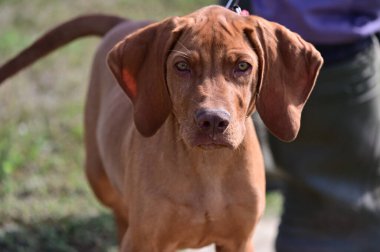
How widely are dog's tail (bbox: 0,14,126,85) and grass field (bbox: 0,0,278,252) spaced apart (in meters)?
1.00

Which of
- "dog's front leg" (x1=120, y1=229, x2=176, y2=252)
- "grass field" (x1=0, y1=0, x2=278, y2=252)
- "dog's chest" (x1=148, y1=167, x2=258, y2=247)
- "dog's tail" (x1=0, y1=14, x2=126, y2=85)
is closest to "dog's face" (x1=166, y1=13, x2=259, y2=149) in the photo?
"dog's chest" (x1=148, y1=167, x2=258, y2=247)

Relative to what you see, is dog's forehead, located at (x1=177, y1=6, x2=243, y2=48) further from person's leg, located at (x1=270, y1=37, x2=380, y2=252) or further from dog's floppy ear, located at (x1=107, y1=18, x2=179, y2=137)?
person's leg, located at (x1=270, y1=37, x2=380, y2=252)

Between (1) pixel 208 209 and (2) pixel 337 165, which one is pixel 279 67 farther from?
(2) pixel 337 165

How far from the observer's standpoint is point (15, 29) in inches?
336

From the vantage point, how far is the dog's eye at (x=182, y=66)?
3.92 m

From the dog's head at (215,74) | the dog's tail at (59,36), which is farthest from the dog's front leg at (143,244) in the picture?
the dog's tail at (59,36)

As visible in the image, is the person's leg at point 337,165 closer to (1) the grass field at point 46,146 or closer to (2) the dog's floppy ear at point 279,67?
(1) the grass field at point 46,146

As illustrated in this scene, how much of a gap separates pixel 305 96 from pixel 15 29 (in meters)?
4.81

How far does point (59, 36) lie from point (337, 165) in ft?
5.16

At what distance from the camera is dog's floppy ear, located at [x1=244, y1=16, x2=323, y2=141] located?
4.01m

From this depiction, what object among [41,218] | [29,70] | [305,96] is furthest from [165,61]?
[29,70]

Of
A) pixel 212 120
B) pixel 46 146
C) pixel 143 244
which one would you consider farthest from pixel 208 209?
pixel 46 146

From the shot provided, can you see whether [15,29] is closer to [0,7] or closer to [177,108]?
[0,7]

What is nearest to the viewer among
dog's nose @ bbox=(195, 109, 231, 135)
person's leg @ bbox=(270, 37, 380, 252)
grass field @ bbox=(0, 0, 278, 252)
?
dog's nose @ bbox=(195, 109, 231, 135)
